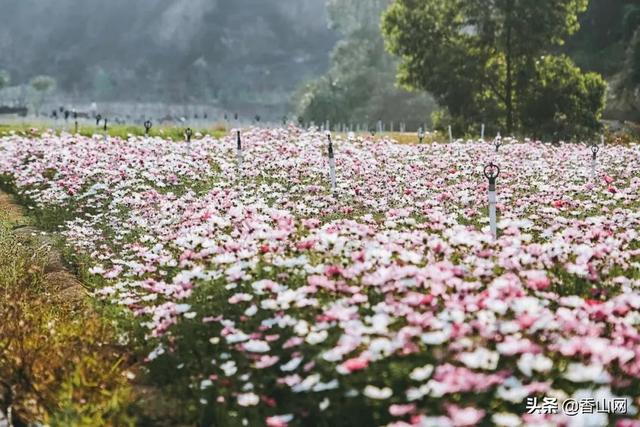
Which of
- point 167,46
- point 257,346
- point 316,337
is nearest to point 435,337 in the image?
point 316,337

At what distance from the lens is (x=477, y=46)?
112 ft

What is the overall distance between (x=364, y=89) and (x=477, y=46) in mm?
29626

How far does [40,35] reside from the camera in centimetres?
15162

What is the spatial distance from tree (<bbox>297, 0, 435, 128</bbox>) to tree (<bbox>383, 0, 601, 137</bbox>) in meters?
25.4

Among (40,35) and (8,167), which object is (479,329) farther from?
(40,35)

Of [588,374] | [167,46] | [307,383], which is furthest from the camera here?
[167,46]

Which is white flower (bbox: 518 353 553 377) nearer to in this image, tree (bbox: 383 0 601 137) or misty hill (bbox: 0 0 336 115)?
tree (bbox: 383 0 601 137)

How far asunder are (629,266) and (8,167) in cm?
1391

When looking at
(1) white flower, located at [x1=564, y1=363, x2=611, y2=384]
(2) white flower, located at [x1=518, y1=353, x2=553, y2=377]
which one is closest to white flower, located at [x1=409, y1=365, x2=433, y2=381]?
(2) white flower, located at [x1=518, y1=353, x2=553, y2=377]

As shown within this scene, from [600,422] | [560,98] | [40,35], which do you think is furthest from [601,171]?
[40,35]

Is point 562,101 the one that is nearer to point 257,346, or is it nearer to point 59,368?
point 59,368

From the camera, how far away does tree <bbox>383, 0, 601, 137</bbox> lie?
32438mm

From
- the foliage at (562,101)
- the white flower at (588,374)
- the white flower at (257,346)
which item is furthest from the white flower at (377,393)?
the foliage at (562,101)

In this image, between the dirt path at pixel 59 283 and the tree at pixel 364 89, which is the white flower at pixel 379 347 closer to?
the dirt path at pixel 59 283
